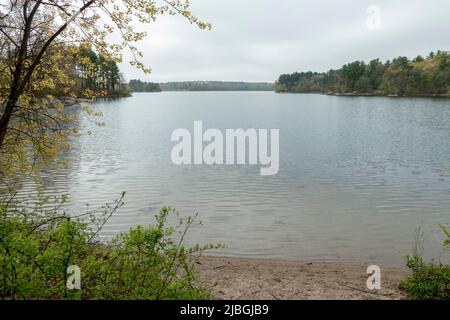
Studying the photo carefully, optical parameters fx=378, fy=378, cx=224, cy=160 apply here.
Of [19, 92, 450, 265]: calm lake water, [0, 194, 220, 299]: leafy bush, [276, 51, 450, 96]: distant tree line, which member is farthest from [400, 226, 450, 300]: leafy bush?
[276, 51, 450, 96]: distant tree line

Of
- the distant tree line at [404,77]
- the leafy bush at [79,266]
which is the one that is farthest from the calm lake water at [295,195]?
the distant tree line at [404,77]

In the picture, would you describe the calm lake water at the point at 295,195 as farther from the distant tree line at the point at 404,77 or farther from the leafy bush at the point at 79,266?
the distant tree line at the point at 404,77

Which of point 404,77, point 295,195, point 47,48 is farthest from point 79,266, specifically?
point 404,77

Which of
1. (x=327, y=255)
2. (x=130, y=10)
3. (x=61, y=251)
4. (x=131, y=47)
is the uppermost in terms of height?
(x=130, y=10)

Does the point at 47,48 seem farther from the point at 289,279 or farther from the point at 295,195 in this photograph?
the point at 295,195

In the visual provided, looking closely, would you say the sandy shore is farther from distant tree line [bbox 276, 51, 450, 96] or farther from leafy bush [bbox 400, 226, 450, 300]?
distant tree line [bbox 276, 51, 450, 96]

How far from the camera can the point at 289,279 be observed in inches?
396

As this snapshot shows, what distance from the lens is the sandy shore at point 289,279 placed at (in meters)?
8.82

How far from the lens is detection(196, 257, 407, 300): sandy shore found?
8.82 m

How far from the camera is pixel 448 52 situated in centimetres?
16950

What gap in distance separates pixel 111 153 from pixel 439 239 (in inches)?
1032

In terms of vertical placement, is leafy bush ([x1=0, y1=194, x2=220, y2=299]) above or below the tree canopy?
below
